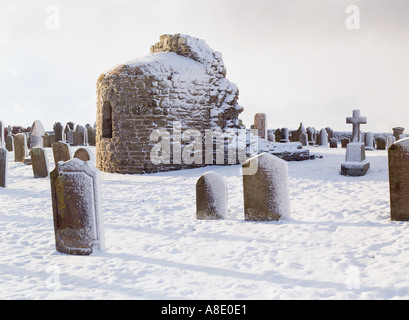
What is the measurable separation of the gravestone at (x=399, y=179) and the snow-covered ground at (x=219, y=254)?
0.24 m

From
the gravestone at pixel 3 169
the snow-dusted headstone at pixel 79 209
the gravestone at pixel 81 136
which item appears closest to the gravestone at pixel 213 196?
A: the snow-dusted headstone at pixel 79 209

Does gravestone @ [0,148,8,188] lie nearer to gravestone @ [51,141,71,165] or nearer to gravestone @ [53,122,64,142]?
gravestone @ [51,141,71,165]

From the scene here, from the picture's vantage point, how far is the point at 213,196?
5.65 meters

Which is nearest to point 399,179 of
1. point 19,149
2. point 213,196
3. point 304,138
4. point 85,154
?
point 213,196

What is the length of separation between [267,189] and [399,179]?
1885mm

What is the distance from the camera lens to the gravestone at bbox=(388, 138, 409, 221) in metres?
5.02

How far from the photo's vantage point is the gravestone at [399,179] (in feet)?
16.5

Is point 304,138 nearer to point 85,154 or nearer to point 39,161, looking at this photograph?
point 85,154

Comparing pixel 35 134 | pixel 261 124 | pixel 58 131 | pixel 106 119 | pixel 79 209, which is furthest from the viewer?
pixel 58 131

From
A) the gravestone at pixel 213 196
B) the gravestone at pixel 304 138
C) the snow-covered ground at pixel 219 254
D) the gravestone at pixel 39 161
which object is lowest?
the snow-covered ground at pixel 219 254

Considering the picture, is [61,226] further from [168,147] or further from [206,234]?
[168,147]

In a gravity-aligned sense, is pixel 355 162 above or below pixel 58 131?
below

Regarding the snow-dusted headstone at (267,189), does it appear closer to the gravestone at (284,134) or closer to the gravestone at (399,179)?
the gravestone at (399,179)
